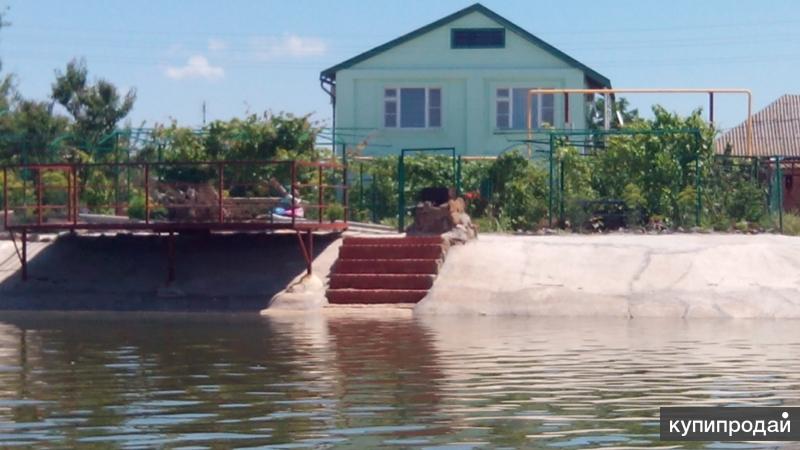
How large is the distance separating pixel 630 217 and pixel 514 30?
17822 millimetres

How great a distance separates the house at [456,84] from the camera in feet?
166

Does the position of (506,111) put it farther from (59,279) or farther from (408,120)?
(59,279)

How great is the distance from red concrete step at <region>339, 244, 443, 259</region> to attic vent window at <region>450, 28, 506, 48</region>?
22321 millimetres

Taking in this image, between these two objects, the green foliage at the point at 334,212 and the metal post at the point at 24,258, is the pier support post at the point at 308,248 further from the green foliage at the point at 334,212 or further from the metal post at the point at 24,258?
the metal post at the point at 24,258

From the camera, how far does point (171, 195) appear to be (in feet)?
101

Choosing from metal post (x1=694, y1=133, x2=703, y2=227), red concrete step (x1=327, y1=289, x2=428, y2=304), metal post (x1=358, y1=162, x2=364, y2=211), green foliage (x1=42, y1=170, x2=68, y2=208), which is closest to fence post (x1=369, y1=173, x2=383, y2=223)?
metal post (x1=358, y1=162, x2=364, y2=211)

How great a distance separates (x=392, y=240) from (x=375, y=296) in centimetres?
222

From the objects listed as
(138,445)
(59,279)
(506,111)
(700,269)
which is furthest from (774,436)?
(506,111)

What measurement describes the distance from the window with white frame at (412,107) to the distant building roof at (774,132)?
9.99 meters

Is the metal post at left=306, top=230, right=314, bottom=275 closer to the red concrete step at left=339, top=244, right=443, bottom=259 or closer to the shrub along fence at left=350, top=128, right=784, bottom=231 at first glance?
the red concrete step at left=339, top=244, right=443, bottom=259

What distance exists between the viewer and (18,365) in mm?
18078

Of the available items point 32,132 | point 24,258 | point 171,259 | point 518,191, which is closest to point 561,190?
point 518,191

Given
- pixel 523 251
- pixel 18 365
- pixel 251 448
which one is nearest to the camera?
pixel 251 448

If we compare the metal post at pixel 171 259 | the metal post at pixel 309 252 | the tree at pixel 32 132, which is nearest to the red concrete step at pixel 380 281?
the metal post at pixel 309 252
